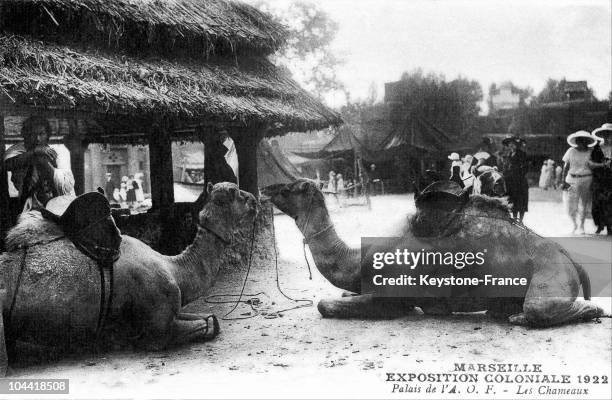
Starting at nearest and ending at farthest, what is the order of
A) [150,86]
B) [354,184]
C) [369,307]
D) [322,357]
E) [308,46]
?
[322,357]
[369,307]
[150,86]
[308,46]
[354,184]

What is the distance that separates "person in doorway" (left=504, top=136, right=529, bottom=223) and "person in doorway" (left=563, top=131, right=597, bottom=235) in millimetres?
1600

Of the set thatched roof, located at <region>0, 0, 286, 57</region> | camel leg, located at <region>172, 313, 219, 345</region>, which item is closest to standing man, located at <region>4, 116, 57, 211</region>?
thatched roof, located at <region>0, 0, 286, 57</region>

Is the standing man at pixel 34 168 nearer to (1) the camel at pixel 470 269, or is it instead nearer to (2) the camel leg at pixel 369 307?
(1) the camel at pixel 470 269

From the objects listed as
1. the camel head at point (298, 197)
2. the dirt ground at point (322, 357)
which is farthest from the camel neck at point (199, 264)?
the camel head at point (298, 197)

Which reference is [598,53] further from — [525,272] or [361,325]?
[361,325]

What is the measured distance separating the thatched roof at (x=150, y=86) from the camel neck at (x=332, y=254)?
171cm

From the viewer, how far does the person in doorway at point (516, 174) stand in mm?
7711

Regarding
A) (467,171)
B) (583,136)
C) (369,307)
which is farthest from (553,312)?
(583,136)

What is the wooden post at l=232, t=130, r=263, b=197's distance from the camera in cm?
760

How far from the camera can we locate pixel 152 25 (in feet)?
19.4

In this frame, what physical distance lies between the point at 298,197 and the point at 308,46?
113 inches

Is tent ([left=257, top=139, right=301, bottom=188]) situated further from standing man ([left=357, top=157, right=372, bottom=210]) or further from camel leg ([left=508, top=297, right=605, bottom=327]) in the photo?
camel leg ([left=508, top=297, right=605, bottom=327])

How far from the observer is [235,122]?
6676 millimetres

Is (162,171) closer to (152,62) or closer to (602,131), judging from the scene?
(152,62)
